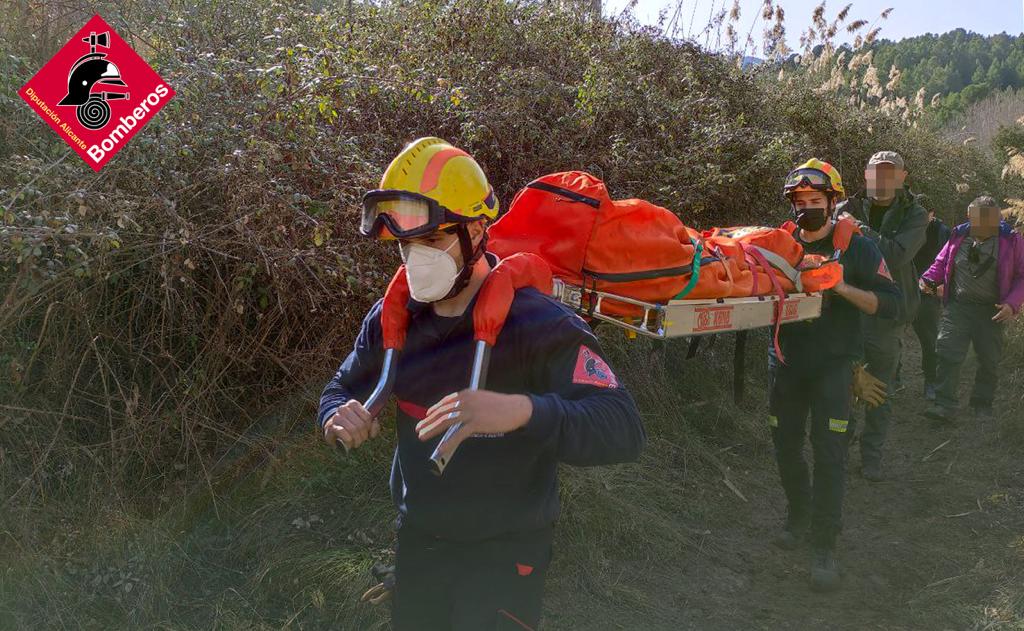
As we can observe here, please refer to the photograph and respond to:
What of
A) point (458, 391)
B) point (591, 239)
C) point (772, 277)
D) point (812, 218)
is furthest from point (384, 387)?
point (812, 218)

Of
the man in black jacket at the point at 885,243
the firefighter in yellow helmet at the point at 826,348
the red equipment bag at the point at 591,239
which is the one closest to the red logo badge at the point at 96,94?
the red equipment bag at the point at 591,239

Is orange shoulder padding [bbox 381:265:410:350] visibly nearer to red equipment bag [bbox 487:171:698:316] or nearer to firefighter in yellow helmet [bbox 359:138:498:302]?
firefighter in yellow helmet [bbox 359:138:498:302]

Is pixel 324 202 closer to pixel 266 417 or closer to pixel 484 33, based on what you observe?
pixel 266 417

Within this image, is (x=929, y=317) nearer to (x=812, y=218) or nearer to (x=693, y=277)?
(x=812, y=218)

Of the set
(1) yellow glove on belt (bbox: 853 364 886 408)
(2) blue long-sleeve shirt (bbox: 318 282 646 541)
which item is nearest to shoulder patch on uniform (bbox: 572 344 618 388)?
(2) blue long-sleeve shirt (bbox: 318 282 646 541)

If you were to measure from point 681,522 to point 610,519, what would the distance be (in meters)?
0.77

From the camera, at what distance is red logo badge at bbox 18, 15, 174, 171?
375cm

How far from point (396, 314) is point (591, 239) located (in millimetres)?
1337

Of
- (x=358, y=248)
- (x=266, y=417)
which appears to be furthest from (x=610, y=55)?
(x=266, y=417)

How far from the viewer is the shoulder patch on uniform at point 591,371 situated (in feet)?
7.02

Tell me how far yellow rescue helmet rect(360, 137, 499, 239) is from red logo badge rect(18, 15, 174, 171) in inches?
81.4

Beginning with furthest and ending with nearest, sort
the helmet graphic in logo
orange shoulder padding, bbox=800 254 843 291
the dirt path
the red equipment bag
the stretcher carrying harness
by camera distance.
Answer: the dirt path
orange shoulder padding, bbox=800 254 843 291
the helmet graphic in logo
the red equipment bag
the stretcher carrying harness

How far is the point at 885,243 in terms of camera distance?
634 centimetres

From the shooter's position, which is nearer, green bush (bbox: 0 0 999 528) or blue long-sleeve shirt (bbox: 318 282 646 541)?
blue long-sleeve shirt (bbox: 318 282 646 541)
